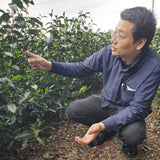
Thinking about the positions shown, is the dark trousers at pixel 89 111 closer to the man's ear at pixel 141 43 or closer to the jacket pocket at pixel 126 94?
the jacket pocket at pixel 126 94

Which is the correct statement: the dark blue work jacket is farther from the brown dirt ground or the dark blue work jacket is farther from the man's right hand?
the brown dirt ground

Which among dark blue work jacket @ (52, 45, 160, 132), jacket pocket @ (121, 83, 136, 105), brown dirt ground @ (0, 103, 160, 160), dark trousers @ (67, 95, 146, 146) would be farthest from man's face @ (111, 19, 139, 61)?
brown dirt ground @ (0, 103, 160, 160)

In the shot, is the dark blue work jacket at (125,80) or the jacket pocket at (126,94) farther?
the jacket pocket at (126,94)

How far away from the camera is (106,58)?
2273 millimetres

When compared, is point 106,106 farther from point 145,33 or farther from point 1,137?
point 1,137

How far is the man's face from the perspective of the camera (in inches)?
74.7

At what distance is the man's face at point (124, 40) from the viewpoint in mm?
1897

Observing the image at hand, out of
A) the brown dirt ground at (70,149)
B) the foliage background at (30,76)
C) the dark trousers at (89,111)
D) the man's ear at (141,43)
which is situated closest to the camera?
the foliage background at (30,76)

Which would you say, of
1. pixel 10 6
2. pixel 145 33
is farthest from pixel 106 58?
pixel 10 6

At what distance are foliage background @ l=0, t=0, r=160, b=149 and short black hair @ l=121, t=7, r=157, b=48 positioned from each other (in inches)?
29.5

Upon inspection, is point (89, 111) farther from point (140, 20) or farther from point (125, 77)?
point (140, 20)

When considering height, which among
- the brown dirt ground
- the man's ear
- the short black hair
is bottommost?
the brown dirt ground

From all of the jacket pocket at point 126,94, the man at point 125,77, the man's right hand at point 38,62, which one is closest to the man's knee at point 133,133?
the man at point 125,77

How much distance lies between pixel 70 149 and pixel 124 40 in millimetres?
1358
